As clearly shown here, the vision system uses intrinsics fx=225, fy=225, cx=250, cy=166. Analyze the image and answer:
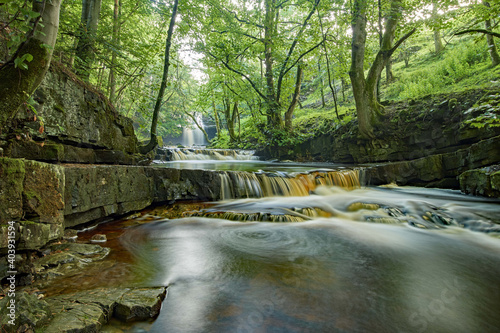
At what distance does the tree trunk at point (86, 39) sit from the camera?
5344mm

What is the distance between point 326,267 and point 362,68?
31.2 ft

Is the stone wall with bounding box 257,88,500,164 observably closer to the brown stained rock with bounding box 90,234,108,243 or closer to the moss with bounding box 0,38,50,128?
the brown stained rock with bounding box 90,234,108,243

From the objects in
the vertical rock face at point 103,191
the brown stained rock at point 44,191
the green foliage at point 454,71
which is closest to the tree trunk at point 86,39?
the vertical rock face at point 103,191

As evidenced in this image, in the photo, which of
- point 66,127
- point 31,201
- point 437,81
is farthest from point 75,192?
point 437,81

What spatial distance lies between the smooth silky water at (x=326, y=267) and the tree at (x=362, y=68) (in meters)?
5.30

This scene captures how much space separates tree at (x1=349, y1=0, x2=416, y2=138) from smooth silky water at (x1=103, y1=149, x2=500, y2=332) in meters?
5.30

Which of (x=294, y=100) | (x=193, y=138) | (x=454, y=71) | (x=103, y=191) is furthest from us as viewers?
(x=193, y=138)

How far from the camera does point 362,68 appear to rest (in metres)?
9.63

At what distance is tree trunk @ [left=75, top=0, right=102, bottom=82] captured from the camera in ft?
17.5

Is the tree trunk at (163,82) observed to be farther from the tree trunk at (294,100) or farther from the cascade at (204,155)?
the tree trunk at (294,100)

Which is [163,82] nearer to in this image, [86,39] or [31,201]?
[86,39]

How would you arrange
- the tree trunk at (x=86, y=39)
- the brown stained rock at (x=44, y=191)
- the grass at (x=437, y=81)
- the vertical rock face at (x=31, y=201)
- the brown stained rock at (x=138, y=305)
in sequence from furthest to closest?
the grass at (x=437, y=81) < the tree trunk at (x=86, y=39) < the brown stained rock at (x=44, y=191) < the vertical rock face at (x=31, y=201) < the brown stained rock at (x=138, y=305)

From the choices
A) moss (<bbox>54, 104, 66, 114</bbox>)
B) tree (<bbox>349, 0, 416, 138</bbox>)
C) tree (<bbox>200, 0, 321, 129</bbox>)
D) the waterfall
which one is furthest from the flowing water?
the waterfall

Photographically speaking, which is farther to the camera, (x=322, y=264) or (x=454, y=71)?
(x=454, y=71)
